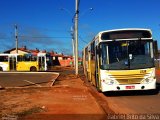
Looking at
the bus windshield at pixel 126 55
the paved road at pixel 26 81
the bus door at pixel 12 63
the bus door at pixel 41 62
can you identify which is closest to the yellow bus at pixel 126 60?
the bus windshield at pixel 126 55

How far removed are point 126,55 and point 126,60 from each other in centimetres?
23

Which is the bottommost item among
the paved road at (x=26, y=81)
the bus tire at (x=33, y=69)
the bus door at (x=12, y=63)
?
the paved road at (x=26, y=81)

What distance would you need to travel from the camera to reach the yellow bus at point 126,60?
58.1 feet

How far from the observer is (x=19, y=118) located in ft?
36.8

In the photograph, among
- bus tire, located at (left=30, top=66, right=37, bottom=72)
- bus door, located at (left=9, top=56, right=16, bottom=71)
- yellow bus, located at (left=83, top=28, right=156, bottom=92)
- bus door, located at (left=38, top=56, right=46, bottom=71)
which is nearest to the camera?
yellow bus, located at (left=83, top=28, right=156, bottom=92)

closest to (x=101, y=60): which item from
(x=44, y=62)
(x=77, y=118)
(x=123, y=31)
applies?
(x=123, y=31)

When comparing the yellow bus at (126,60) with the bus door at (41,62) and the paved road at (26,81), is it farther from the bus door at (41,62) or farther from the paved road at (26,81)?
the bus door at (41,62)

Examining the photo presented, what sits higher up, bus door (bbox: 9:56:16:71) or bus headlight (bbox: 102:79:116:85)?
bus door (bbox: 9:56:16:71)

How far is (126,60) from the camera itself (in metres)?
17.9

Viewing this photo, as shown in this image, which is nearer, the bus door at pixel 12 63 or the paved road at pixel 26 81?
the paved road at pixel 26 81

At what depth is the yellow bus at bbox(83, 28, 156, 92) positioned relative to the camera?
17719mm

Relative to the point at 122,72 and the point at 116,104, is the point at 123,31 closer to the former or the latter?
the point at 122,72

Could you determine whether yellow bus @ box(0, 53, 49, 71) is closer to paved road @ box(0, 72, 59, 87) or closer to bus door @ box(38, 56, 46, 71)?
bus door @ box(38, 56, 46, 71)

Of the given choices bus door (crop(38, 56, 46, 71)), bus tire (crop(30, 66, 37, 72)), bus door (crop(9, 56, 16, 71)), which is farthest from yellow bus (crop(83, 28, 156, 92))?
bus door (crop(9, 56, 16, 71))
